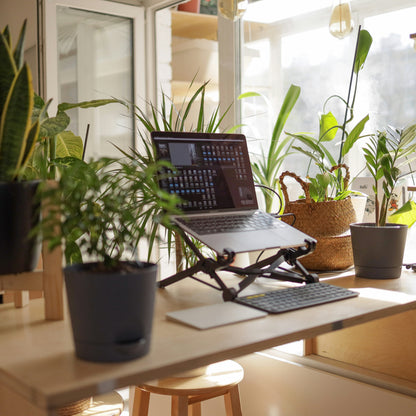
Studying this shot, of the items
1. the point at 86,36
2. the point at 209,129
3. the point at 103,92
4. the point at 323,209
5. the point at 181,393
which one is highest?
the point at 86,36

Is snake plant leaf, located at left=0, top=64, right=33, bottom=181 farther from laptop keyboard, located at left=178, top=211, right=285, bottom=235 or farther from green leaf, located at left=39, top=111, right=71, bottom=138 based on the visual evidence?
laptop keyboard, located at left=178, top=211, right=285, bottom=235

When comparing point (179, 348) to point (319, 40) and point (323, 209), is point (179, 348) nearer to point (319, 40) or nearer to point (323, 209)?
point (323, 209)

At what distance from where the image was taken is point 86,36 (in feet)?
11.0

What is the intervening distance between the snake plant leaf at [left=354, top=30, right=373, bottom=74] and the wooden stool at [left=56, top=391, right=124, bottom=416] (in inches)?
54.5

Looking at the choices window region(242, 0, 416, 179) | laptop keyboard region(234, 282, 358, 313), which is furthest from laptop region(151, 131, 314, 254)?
window region(242, 0, 416, 179)

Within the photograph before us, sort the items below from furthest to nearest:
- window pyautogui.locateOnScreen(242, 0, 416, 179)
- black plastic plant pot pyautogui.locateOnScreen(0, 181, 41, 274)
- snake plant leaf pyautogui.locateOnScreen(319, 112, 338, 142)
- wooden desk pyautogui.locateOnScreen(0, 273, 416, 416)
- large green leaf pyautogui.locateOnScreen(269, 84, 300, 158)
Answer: large green leaf pyautogui.locateOnScreen(269, 84, 300, 158)
window pyautogui.locateOnScreen(242, 0, 416, 179)
snake plant leaf pyautogui.locateOnScreen(319, 112, 338, 142)
black plastic plant pot pyautogui.locateOnScreen(0, 181, 41, 274)
wooden desk pyautogui.locateOnScreen(0, 273, 416, 416)

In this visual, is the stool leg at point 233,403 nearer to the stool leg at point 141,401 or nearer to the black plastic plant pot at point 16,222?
the stool leg at point 141,401

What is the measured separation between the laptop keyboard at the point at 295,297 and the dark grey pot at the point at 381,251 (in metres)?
0.23

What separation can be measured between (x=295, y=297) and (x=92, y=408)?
2.60ft

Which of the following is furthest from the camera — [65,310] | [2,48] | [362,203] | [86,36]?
[86,36]

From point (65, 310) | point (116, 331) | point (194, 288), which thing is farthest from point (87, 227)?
point (194, 288)

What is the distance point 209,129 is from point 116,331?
1.31 metres

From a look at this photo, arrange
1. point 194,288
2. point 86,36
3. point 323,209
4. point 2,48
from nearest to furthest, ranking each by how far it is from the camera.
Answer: point 2,48
point 194,288
point 323,209
point 86,36

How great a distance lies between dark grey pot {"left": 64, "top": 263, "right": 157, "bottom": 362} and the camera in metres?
0.92
